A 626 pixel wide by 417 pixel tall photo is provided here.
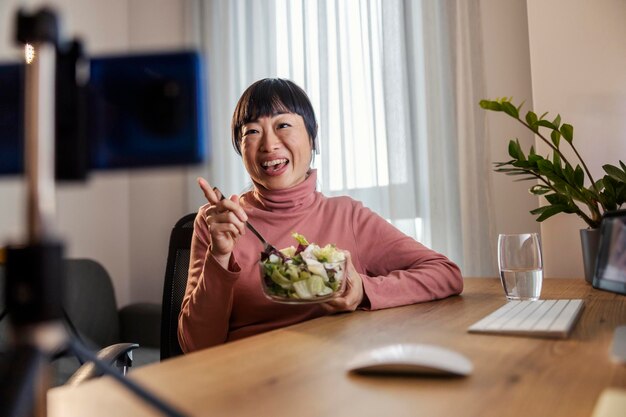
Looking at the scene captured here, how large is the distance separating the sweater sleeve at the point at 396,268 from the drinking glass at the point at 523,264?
0.40 ft

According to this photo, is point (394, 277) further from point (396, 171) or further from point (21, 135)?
point (396, 171)

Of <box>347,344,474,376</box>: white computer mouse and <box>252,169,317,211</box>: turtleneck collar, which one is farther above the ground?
<box>252,169,317,211</box>: turtleneck collar

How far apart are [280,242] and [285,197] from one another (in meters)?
0.12

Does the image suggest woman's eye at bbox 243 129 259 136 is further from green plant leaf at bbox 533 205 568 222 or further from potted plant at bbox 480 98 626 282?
green plant leaf at bbox 533 205 568 222

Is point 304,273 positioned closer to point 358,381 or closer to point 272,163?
point 358,381

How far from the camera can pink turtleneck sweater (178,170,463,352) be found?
1.08 meters

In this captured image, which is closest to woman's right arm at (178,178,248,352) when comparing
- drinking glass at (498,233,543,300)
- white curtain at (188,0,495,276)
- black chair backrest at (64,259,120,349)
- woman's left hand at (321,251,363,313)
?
woman's left hand at (321,251,363,313)

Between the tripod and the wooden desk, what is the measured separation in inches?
5.7

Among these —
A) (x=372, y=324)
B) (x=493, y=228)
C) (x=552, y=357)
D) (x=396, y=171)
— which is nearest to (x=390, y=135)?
(x=396, y=171)

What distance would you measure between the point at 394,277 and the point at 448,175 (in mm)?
1268

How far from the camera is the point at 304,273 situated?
0.89m

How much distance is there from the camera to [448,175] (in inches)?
90.9

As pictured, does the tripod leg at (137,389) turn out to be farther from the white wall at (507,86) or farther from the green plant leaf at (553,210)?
the white wall at (507,86)

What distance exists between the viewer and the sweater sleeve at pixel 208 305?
1.04 meters
